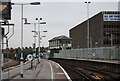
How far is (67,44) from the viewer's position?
161000 millimetres

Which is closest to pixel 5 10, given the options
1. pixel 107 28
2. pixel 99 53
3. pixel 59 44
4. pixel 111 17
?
pixel 99 53

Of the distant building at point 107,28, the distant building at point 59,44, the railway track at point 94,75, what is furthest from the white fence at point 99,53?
the distant building at point 59,44

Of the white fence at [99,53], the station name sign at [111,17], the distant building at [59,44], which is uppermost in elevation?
the station name sign at [111,17]

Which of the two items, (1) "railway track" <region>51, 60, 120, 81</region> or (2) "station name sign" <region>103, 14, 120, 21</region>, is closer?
(1) "railway track" <region>51, 60, 120, 81</region>

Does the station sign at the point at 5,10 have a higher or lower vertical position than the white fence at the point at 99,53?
higher

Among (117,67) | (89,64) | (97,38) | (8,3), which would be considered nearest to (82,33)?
(97,38)

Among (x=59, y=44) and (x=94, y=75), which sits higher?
(x=59, y=44)

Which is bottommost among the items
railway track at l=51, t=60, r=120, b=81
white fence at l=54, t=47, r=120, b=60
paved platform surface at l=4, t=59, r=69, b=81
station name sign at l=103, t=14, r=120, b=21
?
railway track at l=51, t=60, r=120, b=81

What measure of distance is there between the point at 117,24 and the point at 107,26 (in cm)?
400

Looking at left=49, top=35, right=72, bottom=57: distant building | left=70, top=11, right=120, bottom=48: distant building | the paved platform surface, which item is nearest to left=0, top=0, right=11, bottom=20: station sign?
the paved platform surface

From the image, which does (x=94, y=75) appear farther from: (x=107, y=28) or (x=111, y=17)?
(x=111, y=17)

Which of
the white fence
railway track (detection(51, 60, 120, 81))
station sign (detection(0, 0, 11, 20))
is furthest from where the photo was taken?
the white fence

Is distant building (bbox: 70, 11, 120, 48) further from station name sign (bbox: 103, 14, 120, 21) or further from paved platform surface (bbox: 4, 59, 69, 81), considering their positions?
paved platform surface (bbox: 4, 59, 69, 81)

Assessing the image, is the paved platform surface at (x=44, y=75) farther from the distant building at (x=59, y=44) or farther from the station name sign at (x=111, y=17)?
the distant building at (x=59, y=44)
